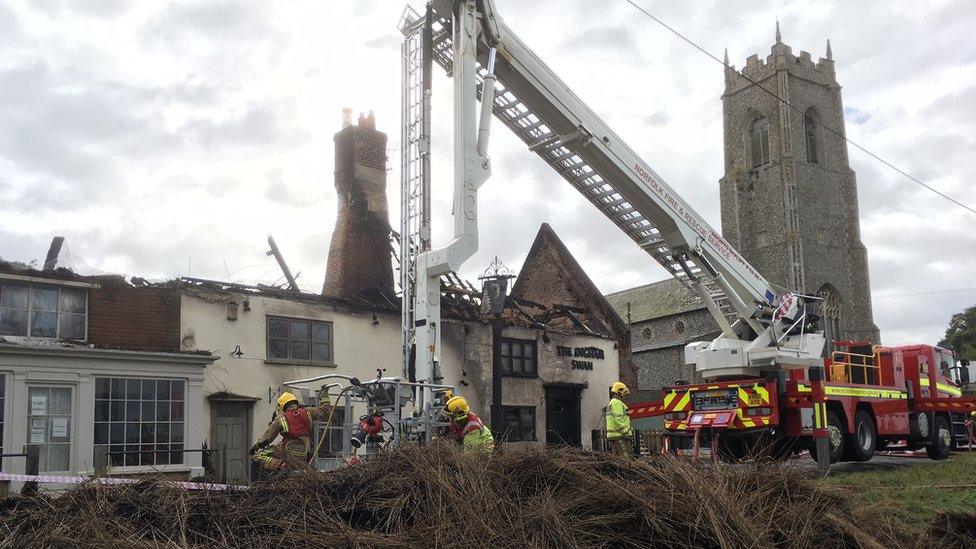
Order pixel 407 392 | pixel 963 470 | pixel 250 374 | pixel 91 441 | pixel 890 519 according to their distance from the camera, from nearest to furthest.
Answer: pixel 890 519, pixel 407 392, pixel 963 470, pixel 91 441, pixel 250 374

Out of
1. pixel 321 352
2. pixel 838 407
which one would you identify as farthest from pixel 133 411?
pixel 838 407

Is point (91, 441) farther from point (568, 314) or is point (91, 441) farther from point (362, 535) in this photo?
point (568, 314)

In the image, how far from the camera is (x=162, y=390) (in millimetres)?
14414

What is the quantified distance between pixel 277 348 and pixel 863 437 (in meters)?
10.4

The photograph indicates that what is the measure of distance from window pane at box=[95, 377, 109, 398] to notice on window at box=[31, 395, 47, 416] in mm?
756

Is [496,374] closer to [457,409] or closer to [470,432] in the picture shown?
[457,409]

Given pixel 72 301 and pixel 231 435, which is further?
pixel 231 435

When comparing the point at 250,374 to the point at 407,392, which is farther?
the point at 250,374

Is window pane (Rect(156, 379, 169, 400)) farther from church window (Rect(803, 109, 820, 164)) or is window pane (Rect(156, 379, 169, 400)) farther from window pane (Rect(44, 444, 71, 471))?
church window (Rect(803, 109, 820, 164))

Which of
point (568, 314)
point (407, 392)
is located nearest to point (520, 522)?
point (407, 392)

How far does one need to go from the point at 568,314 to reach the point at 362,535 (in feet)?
60.5

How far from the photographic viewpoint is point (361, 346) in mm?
17391

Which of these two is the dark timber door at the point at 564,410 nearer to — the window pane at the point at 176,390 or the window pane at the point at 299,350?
the window pane at the point at 299,350

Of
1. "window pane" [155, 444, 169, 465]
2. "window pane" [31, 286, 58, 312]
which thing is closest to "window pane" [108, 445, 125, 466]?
"window pane" [155, 444, 169, 465]
